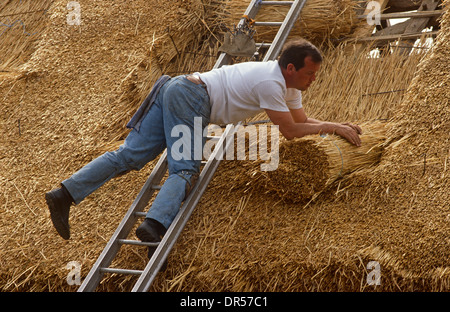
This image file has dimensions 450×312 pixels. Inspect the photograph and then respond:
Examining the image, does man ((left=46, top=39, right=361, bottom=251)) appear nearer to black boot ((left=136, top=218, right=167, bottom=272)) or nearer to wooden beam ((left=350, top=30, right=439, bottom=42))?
black boot ((left=136, top=218, right=167, bottom=272))

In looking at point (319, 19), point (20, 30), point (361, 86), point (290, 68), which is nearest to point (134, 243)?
point (290, 68)

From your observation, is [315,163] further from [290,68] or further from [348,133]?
[290,68]

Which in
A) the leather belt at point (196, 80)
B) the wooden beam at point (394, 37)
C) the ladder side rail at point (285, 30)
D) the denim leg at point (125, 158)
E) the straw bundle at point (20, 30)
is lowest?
the wooden beam at point (394, 37)

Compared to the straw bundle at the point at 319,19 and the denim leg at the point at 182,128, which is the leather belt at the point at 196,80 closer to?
the denim leg at the point at 182,128

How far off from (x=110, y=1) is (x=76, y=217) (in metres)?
1.78

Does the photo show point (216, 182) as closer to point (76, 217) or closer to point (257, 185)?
point (257, 185)

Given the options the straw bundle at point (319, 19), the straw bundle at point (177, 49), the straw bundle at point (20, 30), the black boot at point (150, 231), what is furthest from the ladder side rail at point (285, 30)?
the straw bundle at point (20, 30)

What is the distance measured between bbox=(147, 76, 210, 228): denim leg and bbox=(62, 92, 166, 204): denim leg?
0.12 m

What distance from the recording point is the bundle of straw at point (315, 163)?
→ 3.25 m

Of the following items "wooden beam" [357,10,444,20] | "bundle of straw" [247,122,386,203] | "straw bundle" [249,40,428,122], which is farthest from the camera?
"wooden beam" [357,10,444,20]

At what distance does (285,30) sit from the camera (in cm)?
428

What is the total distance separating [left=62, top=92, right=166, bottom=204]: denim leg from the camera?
344cm

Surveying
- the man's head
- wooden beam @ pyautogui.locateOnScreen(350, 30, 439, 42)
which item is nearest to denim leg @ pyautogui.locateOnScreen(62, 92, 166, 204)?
the man's head

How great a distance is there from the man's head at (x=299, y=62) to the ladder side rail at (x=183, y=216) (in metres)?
0.53
